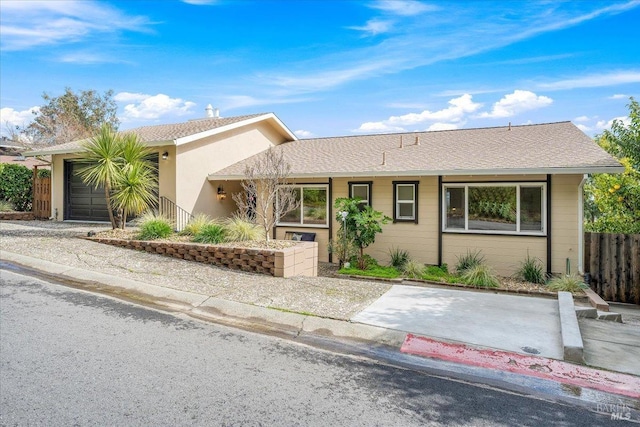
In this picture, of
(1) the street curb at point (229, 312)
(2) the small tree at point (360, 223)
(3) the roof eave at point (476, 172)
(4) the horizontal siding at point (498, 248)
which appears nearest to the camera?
(1) the street curb at point (229, 312)

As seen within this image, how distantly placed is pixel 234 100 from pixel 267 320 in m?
20.0

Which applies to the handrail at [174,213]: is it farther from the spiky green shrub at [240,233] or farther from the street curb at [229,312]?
the street curb at [229,312]

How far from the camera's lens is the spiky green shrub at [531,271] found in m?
9.62

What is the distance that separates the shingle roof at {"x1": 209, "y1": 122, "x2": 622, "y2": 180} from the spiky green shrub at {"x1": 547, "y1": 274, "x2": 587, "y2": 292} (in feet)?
8.21

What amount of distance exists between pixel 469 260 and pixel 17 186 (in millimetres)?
19668

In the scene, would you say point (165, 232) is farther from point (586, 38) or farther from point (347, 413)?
point (586, 38)

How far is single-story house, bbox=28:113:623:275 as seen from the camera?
9906 millimetres

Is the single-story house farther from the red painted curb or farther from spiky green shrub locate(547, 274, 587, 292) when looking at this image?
the red painted curb

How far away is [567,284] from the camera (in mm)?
8633

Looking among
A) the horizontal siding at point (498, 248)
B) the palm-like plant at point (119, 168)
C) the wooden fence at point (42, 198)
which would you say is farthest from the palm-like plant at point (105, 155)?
the horizontal siding at point (498, 248)

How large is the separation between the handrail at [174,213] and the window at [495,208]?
26.9 ft

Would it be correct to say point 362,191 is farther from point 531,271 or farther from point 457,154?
point 531,271

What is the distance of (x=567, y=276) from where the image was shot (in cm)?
896

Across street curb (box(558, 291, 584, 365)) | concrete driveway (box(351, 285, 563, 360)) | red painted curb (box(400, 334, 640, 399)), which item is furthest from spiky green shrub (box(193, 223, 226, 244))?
street curb (box(558, 291, 584, 365))
